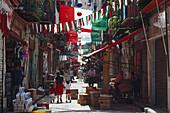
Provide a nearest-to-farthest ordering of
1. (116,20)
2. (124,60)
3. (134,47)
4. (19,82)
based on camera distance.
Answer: (19,82) → (134,47) → (116,20) → (124,60)

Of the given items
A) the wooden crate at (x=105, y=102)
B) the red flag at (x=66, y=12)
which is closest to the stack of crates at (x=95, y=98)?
the wooden crate at (x=105, y=102)

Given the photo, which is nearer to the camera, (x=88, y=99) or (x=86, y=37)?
(x=88, y=99)

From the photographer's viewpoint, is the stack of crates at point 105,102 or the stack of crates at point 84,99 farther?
the stack of crates at point 84,99

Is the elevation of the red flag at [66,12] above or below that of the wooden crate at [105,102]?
above

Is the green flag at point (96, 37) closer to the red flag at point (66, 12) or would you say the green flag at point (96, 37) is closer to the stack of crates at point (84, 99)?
the red flag at point (66, 12)

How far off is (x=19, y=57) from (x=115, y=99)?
211 inches

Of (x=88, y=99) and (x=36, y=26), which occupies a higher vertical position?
(x=36, y=26)

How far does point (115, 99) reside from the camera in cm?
1535

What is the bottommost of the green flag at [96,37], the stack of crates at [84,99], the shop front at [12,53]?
the stack of crates at [84,99]

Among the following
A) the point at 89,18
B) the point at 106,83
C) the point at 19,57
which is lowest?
the point at 106,83

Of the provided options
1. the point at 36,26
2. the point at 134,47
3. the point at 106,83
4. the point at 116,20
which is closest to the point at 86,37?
the point at 116,20

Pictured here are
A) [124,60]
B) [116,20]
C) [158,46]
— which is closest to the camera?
[158,46]

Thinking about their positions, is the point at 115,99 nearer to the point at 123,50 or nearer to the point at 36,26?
the point at 36,26

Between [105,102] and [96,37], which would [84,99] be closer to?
[105,102]
